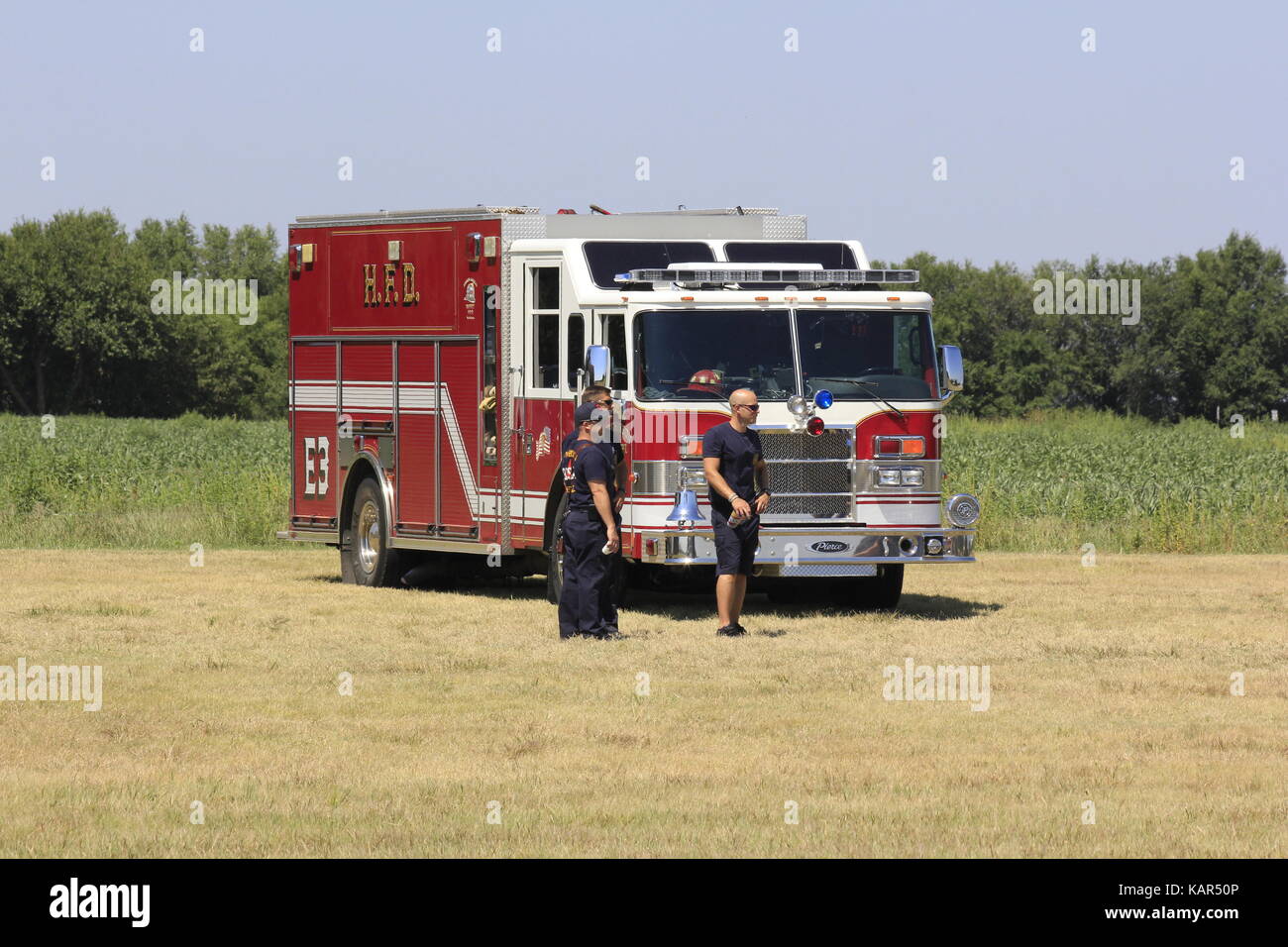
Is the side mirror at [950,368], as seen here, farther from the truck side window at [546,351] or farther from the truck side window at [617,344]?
the truck side window at [546,351]

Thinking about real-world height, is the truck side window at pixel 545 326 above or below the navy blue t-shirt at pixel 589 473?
above

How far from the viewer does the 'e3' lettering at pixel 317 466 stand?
20812mm

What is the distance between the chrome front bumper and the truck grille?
0.16 meters

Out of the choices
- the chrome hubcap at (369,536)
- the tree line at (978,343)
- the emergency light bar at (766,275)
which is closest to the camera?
the emergency light bar at (766,275)

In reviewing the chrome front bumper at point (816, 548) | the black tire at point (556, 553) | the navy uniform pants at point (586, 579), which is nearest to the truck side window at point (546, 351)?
the black tire at point (556, 553)

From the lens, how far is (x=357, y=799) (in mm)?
9305

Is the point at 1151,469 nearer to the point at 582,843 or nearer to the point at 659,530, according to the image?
the point at 659,530

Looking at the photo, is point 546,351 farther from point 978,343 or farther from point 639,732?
point 978,343

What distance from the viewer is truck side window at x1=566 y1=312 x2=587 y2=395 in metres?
17.3

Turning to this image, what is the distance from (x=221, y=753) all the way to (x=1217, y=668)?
22.3ft

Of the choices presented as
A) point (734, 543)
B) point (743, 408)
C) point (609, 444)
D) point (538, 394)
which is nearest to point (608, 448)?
point (609, 444)

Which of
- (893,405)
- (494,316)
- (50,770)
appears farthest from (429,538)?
(50,770)

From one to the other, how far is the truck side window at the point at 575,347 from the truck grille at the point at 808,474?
5.76 feet

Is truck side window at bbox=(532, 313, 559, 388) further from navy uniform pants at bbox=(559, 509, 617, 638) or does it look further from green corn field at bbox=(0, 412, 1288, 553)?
green corn field at bbox=(0, 412, 1288, 553)
